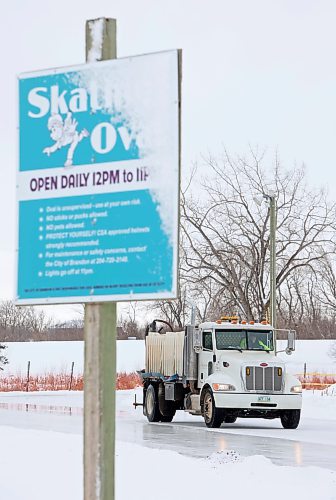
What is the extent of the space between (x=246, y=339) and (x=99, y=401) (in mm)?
20171

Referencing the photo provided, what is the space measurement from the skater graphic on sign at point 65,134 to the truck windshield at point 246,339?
773 inches

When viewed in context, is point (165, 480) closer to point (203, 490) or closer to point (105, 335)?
point (203, 490)

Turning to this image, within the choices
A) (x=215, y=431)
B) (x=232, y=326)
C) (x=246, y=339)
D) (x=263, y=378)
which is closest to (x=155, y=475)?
(x=215, y=431)

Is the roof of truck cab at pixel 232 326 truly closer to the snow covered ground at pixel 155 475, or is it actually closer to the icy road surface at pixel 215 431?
the icy road surface at pixel 215 431

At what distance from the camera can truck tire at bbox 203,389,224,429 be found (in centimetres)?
2530

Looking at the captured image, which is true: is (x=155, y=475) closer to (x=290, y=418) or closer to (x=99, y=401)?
(x=99, y=401)

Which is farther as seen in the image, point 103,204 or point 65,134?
point 65,134

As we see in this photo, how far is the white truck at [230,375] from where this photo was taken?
25188mm

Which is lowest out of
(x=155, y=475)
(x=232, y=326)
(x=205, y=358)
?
(x=155, y=475)

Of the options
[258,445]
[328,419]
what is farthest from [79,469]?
[328,419]

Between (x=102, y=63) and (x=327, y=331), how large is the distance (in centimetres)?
6230

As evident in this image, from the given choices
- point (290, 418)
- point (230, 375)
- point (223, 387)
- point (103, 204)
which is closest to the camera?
point (103, 204)

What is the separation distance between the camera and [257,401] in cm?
2517

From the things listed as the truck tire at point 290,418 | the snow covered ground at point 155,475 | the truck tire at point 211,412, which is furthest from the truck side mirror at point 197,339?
the snow covered ground at point 155,475
